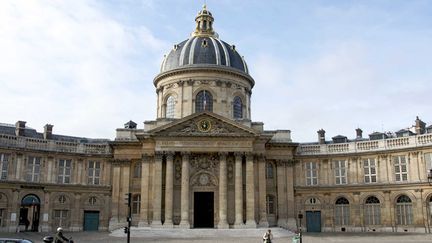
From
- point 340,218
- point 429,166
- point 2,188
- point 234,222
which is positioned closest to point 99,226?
point 2,188

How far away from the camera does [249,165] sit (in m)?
47.1

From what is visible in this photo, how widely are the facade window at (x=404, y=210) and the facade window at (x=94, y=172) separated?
113 feet

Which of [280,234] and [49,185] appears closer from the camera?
[280,234]

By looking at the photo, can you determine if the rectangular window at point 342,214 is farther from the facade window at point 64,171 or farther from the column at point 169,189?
the facade window at point 64,171

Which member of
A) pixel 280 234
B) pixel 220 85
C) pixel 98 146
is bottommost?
pixel 280 234

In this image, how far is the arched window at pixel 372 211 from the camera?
2005 inches

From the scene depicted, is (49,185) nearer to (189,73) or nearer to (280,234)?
(189,73)

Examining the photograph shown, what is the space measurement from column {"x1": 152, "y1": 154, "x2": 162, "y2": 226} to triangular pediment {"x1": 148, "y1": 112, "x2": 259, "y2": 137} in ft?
9.53

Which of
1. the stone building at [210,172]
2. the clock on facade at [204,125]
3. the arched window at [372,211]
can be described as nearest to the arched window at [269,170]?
the stone building at [210,172]

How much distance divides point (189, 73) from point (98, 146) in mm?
14265

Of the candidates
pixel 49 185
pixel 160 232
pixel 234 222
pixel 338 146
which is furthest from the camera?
pixel 338 146

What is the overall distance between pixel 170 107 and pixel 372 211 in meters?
27.2

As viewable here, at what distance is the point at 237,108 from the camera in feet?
189

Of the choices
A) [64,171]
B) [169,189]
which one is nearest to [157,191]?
[169,189]
